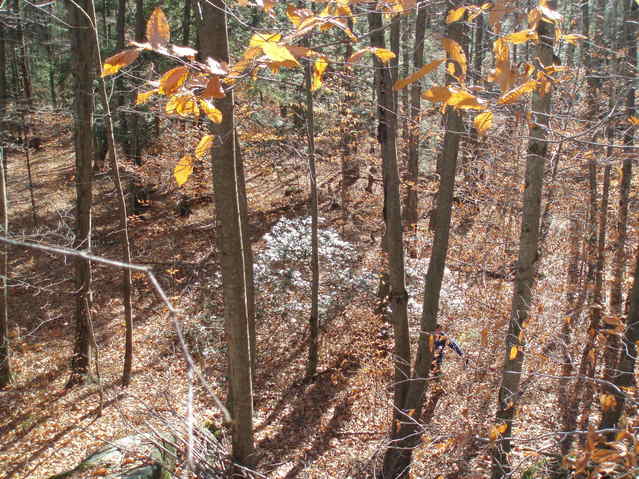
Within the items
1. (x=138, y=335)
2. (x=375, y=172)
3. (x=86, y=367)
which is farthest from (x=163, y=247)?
(x=375, y=172)

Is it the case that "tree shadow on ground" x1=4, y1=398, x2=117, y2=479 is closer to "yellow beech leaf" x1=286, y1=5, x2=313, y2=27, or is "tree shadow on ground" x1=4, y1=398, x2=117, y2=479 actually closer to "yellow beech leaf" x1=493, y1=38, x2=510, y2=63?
"yellow beech leaf" x1=286, y1=5, x2=313, y2=27

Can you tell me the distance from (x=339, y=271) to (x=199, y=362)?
18.9ft

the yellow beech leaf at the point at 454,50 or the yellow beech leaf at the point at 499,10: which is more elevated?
the yellow beech leaf at the point at 499,10

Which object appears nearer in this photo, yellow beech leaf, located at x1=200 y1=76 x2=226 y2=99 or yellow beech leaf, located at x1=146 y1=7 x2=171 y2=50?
yellow beech leaf, located at x1=146 y1=7 x2=171 y2=50

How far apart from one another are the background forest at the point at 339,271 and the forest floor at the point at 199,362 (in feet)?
0.25

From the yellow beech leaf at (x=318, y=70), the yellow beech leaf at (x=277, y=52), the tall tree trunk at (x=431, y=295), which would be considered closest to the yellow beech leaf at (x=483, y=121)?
the yellow beech leaf at (x=318, y=70)

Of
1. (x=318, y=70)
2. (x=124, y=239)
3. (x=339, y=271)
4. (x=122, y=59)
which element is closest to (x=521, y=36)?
(x=318, y=70)

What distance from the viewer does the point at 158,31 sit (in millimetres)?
1418

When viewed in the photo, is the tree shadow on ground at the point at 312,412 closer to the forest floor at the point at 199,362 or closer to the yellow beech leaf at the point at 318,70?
the forest floor at the point at 199,362

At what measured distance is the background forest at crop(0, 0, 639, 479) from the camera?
137 inches

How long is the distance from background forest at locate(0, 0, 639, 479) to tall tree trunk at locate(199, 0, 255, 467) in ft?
0.06

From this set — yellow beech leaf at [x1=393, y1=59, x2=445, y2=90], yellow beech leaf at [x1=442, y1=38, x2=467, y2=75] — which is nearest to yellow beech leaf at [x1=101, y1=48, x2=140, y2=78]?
yellow beech leaf at [x1=393, y1=59, x2=445, y2=90]

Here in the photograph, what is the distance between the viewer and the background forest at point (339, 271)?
3.49m

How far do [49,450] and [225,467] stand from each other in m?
5.87
